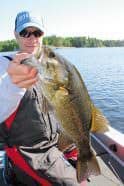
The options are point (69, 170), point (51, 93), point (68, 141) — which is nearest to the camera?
point (51, 93)

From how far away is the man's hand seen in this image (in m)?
2.09

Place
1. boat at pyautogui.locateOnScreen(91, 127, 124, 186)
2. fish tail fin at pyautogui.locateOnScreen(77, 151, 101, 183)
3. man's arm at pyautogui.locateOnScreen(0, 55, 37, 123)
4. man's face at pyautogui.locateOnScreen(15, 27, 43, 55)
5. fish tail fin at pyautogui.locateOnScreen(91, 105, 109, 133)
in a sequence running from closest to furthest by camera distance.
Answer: man's arm at pyautogui.locateOnScreen(0, 55, 37, 123) < fish tail fin at pyautogui.locateOnScreen(91, 105, 109, 133) < fish tail fin at pyautogui.locateOnScreen(77, 151, 101, 183) < man's face at pyautogui.locateOnScreen(15, 27, 43, 55) < boat at pyautogui.locateOnScreen(91, 127, 124, 186)

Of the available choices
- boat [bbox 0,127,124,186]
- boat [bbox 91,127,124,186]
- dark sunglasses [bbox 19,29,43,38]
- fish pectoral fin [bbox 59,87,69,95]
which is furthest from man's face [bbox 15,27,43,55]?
boat [bbox 91,127,124,186]

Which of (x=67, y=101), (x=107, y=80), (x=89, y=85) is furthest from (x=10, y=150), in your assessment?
(x=107, y=80)

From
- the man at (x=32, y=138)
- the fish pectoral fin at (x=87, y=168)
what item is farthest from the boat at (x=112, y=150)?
the fish pectoral fin at (x=87, y=168)

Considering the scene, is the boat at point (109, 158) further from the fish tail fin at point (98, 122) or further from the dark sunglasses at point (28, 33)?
the fish tail fin at point (98, 122)

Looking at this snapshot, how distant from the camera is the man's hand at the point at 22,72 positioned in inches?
82.3

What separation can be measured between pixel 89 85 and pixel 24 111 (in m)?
21.3

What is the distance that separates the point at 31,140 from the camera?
11.0 ft

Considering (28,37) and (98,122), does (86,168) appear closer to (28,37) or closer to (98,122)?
(98,122)

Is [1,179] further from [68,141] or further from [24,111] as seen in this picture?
[68,141]

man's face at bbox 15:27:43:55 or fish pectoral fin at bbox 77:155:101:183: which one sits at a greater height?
man's face at bbox 15:27:43:55

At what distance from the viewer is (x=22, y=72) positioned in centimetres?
220

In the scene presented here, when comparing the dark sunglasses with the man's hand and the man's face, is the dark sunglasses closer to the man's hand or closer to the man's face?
the man's face
